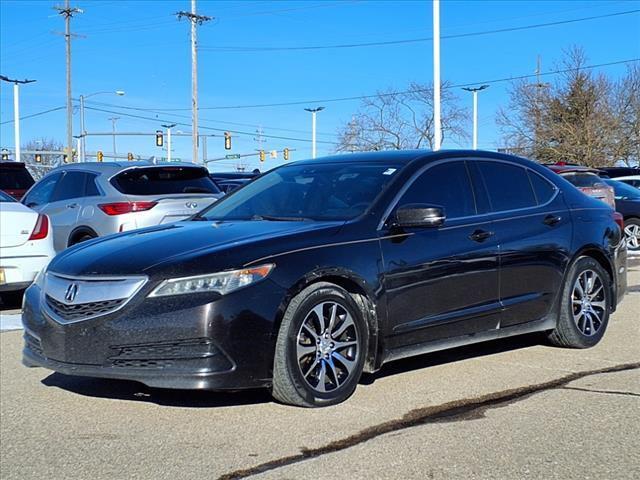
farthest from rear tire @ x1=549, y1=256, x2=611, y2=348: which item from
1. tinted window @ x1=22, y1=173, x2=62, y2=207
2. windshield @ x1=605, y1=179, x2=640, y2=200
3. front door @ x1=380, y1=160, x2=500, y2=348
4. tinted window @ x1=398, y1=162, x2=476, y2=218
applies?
windshield @ x1=605, y1=179, x2=640, y2=200

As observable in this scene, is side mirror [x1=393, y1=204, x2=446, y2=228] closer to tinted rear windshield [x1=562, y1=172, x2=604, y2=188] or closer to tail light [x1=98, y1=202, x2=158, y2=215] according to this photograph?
tail light [x1=98, y1=202, x2=158, y2=215]

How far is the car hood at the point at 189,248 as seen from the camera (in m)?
4.52

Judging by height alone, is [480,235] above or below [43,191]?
below

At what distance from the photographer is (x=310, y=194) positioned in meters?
5.76

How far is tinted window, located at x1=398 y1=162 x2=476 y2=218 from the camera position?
5.58 m

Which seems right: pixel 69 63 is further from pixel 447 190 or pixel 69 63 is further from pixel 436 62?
pixel 447 190

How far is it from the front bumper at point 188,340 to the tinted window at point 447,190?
1.52 m

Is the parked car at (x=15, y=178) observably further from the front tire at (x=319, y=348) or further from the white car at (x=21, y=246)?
the front tire at (x=319, y=348)

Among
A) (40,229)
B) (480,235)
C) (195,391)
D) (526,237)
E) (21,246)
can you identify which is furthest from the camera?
(40,229)

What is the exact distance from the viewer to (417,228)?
5.32m

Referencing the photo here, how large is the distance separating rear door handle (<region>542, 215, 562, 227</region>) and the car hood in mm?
2045

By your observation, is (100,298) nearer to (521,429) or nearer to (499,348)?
(521,429)

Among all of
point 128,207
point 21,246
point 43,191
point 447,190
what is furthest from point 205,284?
point 43,191

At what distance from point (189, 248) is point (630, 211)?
508 inches
